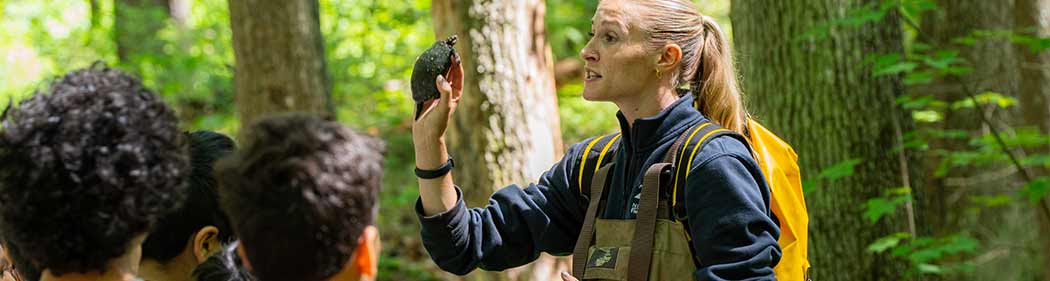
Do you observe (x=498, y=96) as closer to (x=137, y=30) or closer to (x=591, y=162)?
(x=591, y=162)

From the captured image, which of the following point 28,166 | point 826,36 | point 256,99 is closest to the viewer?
point 28,166

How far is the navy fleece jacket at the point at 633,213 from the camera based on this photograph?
259 centimetres

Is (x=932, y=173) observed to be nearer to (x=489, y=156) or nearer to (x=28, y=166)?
(x=489, y=156)

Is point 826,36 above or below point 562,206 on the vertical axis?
above

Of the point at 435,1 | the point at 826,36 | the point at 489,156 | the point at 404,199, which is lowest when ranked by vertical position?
the point at 404,199

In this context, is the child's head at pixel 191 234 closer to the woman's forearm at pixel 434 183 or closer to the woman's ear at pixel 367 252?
the woman's ear at pixel 367 252

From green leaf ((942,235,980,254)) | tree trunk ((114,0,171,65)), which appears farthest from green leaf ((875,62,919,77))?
tree trunk ((114,0,171,65))

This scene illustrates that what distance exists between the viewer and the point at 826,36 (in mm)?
4902

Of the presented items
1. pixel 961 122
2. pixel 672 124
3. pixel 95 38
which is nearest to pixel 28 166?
pixel 672 124

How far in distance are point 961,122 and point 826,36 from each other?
2.55m

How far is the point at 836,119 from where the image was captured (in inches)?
193

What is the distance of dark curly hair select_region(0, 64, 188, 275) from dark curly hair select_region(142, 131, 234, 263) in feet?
1.11

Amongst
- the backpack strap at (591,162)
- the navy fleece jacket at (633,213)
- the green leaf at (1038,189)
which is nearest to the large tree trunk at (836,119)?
the green leaf at (1038,189)

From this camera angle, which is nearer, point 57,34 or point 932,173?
point 932,173
